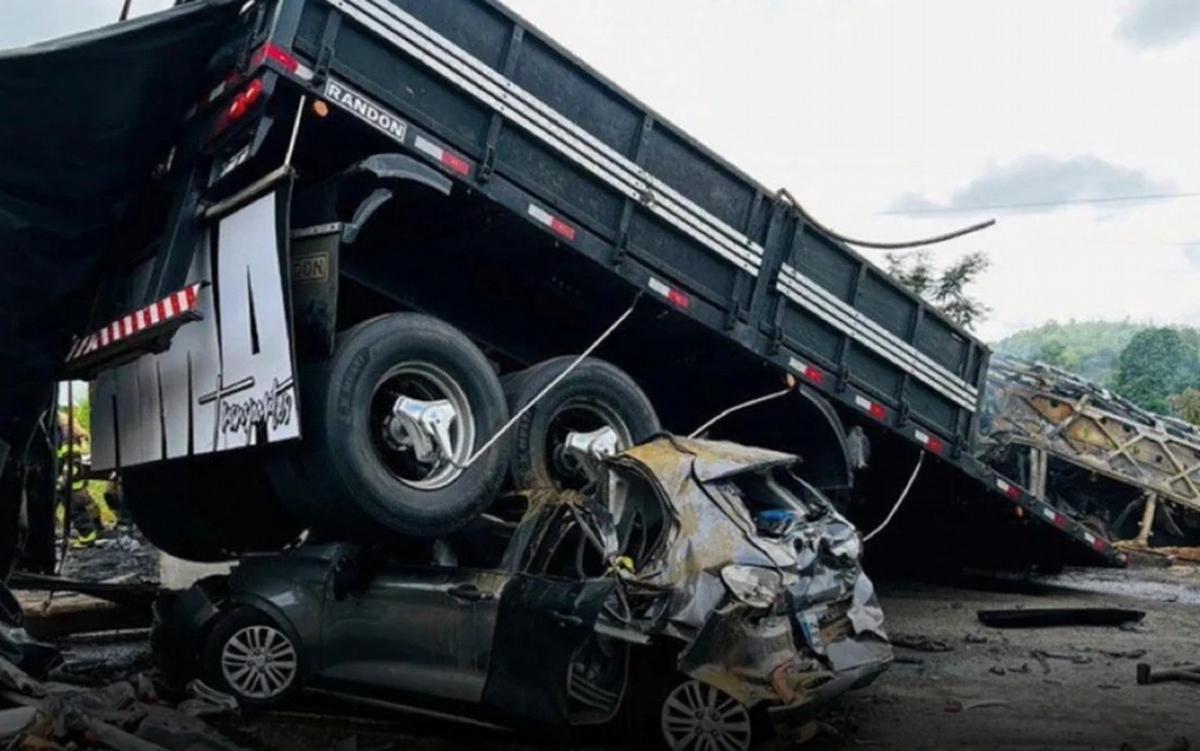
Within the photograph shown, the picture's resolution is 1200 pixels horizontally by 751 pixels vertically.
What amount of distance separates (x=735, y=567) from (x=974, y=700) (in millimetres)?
1674

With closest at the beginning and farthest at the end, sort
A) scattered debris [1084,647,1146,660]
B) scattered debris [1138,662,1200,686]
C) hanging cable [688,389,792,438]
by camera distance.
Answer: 1. scattered debris [1138,662,1200,686]
2. scattered debris [1084,647,1146,660]
3. hanging cable [688,389,792,438]

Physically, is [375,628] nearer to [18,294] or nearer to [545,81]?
[18,294]

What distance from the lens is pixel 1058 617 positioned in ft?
25.0

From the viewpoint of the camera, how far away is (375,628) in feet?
14.9

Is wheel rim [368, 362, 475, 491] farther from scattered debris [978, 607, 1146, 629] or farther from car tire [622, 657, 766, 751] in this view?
scattered debris [978, 607, 1146, 629]

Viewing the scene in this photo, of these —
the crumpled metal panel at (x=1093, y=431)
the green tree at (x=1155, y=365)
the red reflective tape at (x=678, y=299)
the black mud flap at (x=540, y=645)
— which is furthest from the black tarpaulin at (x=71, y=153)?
the green tree at (x=1155, y=365)

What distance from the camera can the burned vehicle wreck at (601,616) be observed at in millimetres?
4039

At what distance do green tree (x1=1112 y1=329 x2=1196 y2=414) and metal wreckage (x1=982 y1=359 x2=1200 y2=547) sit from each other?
11.0 meters

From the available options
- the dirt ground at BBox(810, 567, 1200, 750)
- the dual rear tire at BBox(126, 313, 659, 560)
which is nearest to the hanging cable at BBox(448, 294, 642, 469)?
the dual rear tire at BBox(126, 313, 659, 560)

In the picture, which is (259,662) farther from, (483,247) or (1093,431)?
(1093,431)

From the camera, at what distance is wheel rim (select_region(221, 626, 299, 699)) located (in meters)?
4.59

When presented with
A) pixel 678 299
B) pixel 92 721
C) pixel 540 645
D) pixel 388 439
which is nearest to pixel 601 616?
pixel 540 645

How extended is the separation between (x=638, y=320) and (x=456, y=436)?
153 centimetres

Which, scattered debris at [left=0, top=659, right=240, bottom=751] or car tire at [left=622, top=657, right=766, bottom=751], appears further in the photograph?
car tire at [left=622, top=657, right=766, bottom=751]
